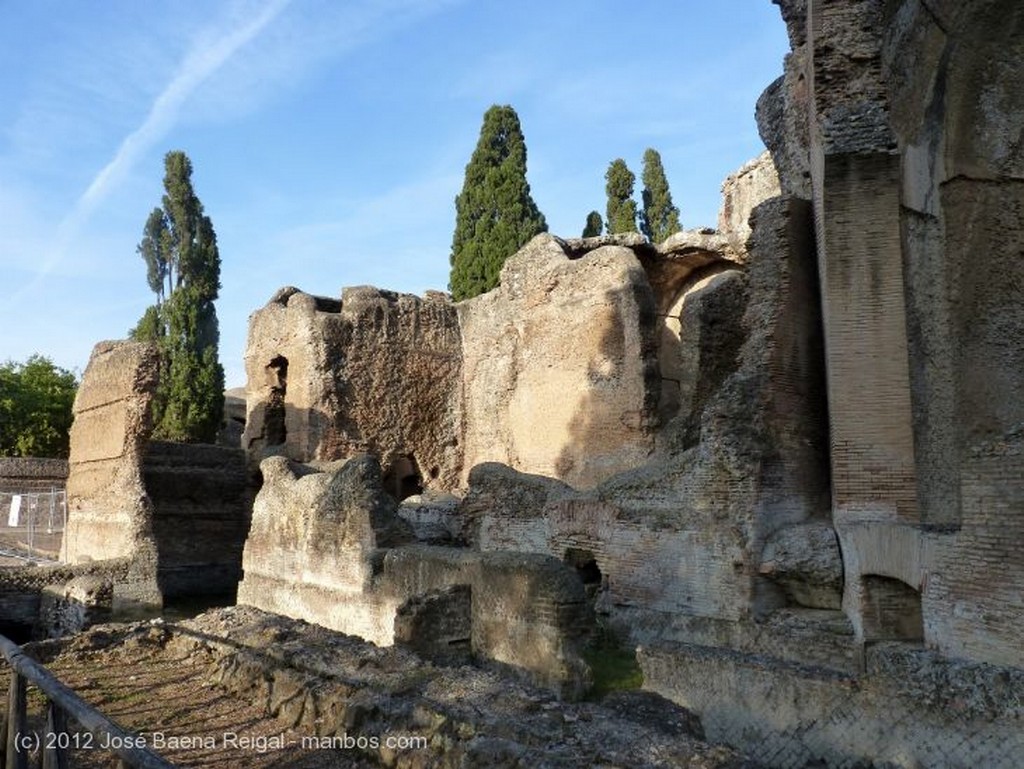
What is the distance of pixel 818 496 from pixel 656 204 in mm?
22389

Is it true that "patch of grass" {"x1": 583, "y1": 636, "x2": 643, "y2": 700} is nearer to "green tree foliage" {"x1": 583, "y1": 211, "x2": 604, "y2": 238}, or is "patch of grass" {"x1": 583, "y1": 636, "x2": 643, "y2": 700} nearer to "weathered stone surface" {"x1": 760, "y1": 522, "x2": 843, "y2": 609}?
"weathered stone surface" {"x1": 760, "y1": 522, "x2": 843, "y2": 609}

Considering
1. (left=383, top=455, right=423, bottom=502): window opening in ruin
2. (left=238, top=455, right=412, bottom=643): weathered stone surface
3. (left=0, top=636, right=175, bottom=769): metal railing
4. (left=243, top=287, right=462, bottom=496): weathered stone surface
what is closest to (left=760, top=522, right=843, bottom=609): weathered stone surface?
(left=238, top=455, right=412, bottom=643): weathered stone surface

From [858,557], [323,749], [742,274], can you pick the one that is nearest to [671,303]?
[742,274]

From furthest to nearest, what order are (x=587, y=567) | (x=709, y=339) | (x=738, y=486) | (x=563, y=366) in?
(x=563, y=366) → (x=709, y=339) → (x=587, y=567) → (x=738, y=486)

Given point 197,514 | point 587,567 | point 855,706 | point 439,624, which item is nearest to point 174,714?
point 439,624

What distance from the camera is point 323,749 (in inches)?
164

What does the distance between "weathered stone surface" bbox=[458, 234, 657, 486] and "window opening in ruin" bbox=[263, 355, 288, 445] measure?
12.5 feet

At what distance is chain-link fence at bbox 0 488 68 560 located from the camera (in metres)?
17.4

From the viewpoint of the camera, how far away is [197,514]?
1645cm

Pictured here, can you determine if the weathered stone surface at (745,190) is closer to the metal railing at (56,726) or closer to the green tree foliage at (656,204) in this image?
the green tree foliage at (656,204)

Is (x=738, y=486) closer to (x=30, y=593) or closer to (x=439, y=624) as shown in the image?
(x=439, y=624)

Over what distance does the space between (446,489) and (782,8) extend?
11.3 m

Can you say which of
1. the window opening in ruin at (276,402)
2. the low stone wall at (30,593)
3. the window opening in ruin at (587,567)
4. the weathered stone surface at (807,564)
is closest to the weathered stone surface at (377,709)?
the weathered stone surface at (807,564)

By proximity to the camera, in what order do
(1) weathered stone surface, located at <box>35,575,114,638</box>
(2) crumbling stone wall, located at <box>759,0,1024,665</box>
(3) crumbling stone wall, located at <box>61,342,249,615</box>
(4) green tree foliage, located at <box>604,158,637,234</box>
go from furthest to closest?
1. (4) green tree foliage, located at <box>604,158,637,234</box>
2. (3) crumbling stone wall, located at <box>61,342,249,615</box>
3. (1) weathered stone surface, located at <box>35,575,114,638</box>
4. (2) crumbling stone wall, located at <box>759,0,1024,665</box>
